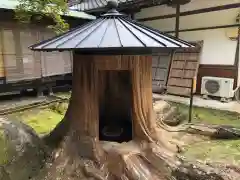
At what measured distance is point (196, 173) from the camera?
12.8 ft

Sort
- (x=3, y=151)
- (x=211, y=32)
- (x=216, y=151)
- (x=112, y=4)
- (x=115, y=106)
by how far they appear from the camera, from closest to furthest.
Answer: (x=3, y=151)
(x=112, y=4)
(x=216, y=151)
(x=115, y=106)
(x=211, y=32)

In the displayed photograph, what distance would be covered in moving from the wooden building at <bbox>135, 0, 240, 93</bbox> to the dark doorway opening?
509 centimetres

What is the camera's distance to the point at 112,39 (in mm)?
3492

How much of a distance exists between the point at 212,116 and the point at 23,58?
711 cm

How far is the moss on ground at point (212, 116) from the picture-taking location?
6707mm

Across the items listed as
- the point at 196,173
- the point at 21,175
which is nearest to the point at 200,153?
the point at 196,173

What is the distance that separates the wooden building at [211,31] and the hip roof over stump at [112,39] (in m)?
5.94

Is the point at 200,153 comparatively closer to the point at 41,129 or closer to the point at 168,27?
the point at 41,129

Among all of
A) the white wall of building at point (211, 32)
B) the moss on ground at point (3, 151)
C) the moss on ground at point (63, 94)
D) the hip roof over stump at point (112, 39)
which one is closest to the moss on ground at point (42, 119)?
the moss on ground at point (63, 94)

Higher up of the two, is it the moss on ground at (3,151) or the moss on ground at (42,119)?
the moss on ground at (3,151)

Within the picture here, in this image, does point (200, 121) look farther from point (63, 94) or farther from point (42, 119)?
point (63, 94)

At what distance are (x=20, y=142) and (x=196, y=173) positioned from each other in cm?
302

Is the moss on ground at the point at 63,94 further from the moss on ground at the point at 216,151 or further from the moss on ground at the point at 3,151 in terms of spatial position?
the moss on ground at the point at 216,151

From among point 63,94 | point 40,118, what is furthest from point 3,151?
point 63,94
